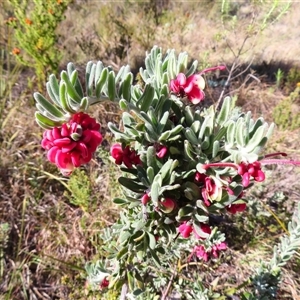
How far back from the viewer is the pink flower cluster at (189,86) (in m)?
0.73

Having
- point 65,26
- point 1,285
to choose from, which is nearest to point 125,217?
point 1,285

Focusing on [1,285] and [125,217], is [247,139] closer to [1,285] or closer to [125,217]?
[125,217]

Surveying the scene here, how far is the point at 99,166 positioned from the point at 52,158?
5.03 ft

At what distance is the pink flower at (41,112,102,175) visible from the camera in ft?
2.02

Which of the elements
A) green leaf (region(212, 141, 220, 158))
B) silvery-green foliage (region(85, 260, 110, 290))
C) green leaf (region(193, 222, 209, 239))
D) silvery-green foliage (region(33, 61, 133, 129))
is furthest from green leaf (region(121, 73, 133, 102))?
silvery-green foliage (region(85, 260, 110, 290))

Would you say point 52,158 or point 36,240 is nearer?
point 52,158

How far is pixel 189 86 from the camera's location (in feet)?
2.40

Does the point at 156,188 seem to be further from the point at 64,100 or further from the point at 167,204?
the point at 64,100

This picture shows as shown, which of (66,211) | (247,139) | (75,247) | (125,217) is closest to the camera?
(247,139)

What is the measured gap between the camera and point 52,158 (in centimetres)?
64

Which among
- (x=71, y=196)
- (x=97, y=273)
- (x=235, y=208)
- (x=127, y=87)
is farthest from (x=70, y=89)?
(x=71, y=196)

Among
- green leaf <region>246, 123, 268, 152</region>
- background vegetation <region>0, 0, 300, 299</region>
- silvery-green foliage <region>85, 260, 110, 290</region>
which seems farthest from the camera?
background vegetation <region>0, 0, 300, 299</region>

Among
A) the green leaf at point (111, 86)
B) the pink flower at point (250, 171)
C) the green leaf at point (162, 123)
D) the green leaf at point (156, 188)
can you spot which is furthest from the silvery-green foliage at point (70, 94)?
the pink flower at point (250, 171)

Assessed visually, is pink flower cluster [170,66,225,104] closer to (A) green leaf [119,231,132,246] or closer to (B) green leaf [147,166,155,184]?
(B) green leaf [147,166,155,184]
